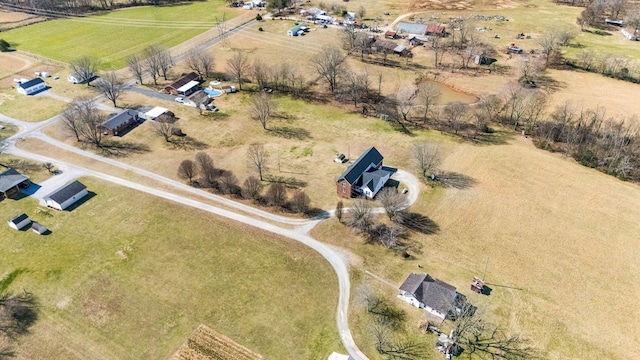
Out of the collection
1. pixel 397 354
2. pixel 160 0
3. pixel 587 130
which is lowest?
pixel 397 354

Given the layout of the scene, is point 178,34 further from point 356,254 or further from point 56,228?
point 356,254

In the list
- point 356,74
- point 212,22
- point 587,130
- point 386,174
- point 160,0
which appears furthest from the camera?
point 160,0

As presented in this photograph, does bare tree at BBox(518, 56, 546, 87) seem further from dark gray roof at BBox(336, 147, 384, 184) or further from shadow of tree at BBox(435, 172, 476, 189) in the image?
dark gray roof at BBox(336, 147, 384, 184)

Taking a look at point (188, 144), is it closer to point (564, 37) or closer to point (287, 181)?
point (287, 181)

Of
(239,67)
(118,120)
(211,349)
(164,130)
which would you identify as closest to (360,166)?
(211,349)

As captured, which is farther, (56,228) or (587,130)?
(587,130)

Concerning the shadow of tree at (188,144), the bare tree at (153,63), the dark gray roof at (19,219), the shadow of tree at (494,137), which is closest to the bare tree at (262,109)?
the shadow of tree at (188,144)

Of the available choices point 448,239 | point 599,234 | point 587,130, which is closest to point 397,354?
point 448,239

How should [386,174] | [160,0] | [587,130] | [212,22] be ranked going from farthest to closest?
[160,0] → [212,22] → [587,130] → [386,174]
